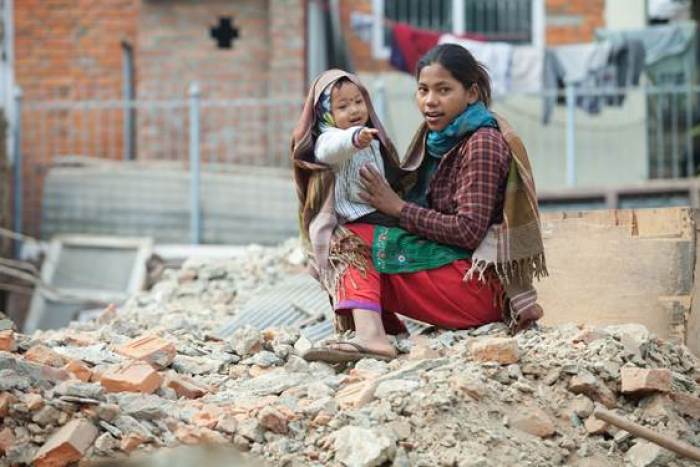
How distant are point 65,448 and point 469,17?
1067cm

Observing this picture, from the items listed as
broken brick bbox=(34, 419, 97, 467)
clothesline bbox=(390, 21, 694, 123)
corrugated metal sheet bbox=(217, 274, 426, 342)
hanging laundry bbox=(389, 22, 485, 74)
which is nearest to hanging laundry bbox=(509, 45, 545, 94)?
clothesline bbox=(390, 21, 694, 123)

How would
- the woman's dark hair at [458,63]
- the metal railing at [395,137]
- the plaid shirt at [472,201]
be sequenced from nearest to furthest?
the plaid shirt at [472,201], the woman's dark hair at [458,63], the metal railing at [395,137]

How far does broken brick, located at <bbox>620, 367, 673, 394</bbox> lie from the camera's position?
475cm

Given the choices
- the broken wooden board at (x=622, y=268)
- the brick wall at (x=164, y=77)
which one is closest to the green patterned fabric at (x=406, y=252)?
the broken wooden board at (x=622, y=268)

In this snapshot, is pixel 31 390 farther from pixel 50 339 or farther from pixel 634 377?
pixel 634 377

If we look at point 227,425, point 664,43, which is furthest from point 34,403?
point 664,43

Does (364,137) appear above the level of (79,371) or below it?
above

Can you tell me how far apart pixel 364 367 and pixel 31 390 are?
118 cm

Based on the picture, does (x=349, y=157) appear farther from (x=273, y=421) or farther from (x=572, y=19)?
(x=572, y=19)

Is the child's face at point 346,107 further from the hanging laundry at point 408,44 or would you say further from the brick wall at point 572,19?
the brick wall at point 572,19

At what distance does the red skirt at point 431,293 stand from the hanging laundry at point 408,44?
797cm

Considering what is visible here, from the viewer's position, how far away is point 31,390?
176 inches

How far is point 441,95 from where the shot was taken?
17.8 feet

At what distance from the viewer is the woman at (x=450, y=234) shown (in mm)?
5285
